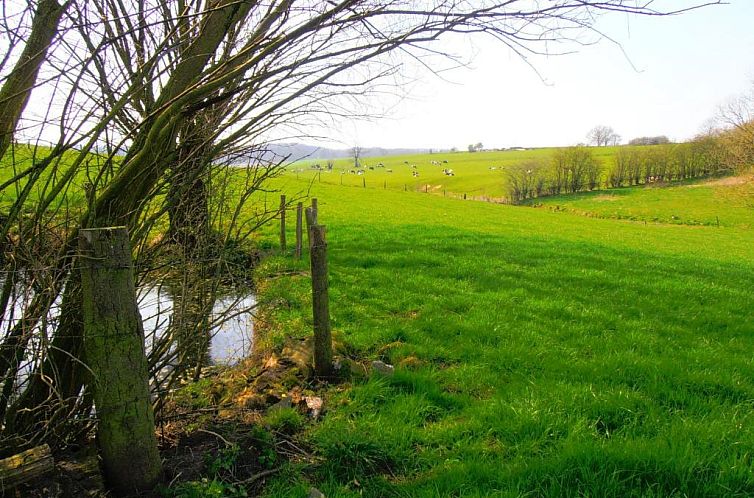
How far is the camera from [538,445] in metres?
3.20

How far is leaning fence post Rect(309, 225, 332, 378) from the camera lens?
4359 millimetres

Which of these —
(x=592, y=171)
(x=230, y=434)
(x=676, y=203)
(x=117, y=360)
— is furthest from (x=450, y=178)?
(x=117, y=360)

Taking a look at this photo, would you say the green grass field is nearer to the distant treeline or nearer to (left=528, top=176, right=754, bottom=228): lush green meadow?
(left=528, top=176, right=754, bottom=228): lush green meadow

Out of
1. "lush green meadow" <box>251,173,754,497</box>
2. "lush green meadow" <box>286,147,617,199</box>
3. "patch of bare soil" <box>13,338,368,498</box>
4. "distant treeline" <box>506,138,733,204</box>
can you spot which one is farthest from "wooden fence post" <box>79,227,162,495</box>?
"distant treeline" <box>506,138,733,204</box>

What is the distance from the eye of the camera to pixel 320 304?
4402 mm

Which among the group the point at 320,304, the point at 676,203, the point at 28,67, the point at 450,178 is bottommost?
the point at 676,203

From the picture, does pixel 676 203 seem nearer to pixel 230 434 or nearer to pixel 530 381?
Result: pixel 530 381

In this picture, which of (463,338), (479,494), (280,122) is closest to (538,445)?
(479,494)

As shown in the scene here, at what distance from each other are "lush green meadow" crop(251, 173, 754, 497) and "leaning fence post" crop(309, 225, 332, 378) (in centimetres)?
42

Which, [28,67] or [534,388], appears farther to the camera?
[534,388]

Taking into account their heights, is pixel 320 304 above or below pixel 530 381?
above

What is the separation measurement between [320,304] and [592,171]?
66751 mm

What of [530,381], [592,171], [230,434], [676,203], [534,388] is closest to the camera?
[230,434]

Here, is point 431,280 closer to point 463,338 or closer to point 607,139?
point 463,338
